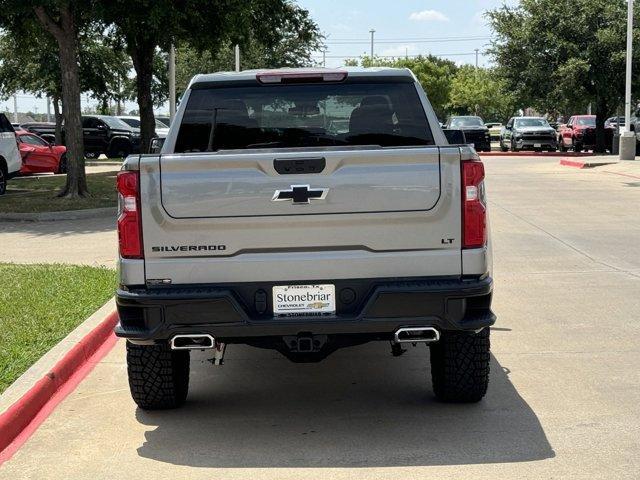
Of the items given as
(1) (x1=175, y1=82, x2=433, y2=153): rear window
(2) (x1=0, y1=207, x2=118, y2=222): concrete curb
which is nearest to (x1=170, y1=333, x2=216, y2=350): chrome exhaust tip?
(1) (x1=175, y1=82, x2=433, y2=153): rear window

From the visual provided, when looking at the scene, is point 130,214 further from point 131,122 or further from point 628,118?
point 131,122

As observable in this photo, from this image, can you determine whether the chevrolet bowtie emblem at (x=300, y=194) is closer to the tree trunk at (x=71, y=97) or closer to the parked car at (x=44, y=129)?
the tree trunk at (x=71, y=97)

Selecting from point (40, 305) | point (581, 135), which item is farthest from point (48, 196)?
point (581, 135)

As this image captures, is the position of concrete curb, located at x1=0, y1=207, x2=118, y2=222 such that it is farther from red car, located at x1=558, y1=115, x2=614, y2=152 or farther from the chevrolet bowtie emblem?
red car, located at x1=558, y1=115, x2=614, y2=152

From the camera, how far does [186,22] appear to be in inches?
936

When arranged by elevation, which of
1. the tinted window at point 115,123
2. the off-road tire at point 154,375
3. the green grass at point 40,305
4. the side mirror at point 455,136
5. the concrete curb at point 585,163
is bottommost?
the concrete curb at point 585,163

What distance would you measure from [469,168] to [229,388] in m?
2.45

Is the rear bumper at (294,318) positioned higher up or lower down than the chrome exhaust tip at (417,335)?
higher up

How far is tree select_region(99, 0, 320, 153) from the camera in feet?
70.6

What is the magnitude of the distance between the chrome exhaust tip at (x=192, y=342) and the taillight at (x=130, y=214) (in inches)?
19.5

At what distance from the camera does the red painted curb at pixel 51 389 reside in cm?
595

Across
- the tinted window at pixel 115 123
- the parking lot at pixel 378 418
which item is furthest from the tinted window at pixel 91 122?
the parking lot at pixel 378 418

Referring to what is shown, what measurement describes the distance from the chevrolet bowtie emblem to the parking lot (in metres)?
1.33

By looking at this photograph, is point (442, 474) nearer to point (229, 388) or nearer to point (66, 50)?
point (229, 388)
